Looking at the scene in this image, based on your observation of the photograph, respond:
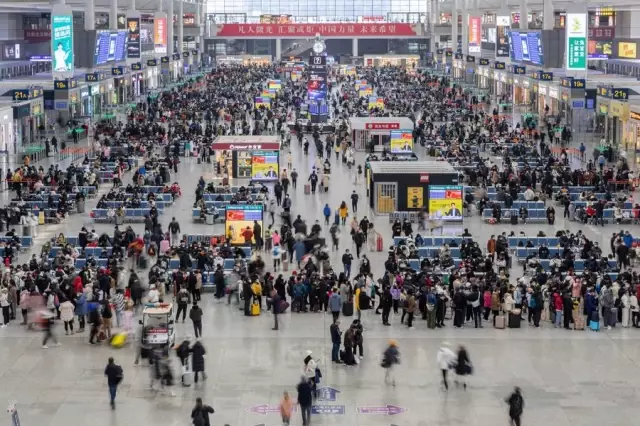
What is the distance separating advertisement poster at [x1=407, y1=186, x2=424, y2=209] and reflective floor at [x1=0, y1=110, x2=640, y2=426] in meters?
14.1

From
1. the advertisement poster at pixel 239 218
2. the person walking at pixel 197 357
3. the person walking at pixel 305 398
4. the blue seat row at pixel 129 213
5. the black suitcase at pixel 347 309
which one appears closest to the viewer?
the person walking at pixel 305 398

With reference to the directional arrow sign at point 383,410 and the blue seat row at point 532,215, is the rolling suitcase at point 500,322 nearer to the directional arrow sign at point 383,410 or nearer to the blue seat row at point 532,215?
the directional arrow sign at point 383,410

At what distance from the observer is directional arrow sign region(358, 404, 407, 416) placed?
21.6 metres

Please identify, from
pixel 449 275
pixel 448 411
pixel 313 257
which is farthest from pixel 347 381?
pixel 313 257

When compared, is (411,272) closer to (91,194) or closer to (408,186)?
(408,186)

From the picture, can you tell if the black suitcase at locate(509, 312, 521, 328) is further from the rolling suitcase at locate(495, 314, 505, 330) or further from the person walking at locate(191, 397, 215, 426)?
the person walking at locate(191, 397, 215, 426)

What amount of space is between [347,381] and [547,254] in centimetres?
1133

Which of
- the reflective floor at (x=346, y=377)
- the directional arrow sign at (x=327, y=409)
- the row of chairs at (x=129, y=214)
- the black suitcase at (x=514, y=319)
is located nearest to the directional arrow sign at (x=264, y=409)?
the reflective floor at (x=346, y=377)

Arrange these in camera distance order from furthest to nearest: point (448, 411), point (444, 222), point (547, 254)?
1. point (444, 222)
2. point (547, 254)
3. point (448, 411)

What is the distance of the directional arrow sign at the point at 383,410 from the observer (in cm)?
2162

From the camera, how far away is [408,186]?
1672 inches

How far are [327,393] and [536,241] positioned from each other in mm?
14254

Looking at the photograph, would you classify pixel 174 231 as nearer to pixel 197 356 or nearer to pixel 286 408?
pixel 197 356

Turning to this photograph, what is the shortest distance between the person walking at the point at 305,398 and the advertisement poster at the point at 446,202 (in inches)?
809
